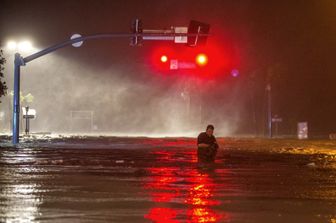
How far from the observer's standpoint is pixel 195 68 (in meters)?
29.3

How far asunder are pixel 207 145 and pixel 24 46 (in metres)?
33.8

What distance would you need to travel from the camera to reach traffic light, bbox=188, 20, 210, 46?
25344 mm

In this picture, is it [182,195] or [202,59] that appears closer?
[182,195]

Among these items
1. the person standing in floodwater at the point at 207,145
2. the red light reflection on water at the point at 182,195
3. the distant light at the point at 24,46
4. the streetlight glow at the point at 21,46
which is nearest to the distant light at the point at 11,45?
the streetlight glow at the point at 21,46

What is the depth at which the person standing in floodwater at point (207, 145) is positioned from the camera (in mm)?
18781

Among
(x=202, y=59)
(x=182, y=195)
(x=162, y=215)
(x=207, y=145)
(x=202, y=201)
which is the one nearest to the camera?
(x=162, y=215)

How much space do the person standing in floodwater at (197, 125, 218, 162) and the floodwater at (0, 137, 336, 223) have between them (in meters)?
0.33

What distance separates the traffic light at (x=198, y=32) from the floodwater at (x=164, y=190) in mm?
6527

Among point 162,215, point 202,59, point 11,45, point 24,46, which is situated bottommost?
point 162,215

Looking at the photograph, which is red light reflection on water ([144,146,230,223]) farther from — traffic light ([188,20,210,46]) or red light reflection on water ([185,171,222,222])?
traffic light ([188,20,210,46])

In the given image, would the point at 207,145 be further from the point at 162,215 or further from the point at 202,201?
the point at 162,215

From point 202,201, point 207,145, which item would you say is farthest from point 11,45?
point 202,201

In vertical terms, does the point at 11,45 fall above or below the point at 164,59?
above

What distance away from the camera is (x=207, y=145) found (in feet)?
62.1
